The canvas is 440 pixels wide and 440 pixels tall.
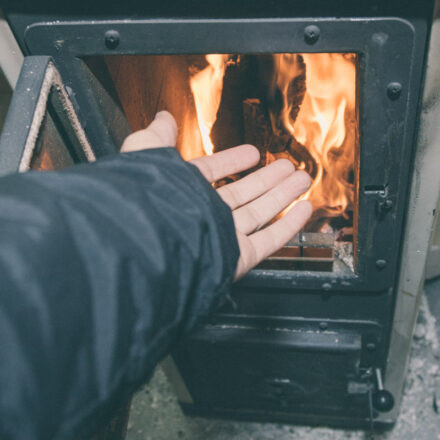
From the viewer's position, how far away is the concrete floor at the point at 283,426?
123 cm

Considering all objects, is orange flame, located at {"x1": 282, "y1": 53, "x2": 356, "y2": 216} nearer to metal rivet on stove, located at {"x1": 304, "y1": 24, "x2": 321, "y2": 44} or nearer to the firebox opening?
the firebox opening

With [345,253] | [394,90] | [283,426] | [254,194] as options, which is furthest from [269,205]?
[283,426]

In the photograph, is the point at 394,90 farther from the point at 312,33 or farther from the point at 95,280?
the point at 95,280

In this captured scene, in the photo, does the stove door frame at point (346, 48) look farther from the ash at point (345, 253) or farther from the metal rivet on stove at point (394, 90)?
the ash at point (345, 253)

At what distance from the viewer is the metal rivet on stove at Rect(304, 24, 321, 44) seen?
21.7 inches

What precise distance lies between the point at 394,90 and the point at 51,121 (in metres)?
0.52

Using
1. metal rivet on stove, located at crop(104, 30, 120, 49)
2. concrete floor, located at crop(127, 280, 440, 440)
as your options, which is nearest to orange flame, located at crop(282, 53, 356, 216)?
metal rivet on stove, located at crop(104, 30, 120, 49)

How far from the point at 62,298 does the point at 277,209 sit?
1.63 ft

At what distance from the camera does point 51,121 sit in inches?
25.4

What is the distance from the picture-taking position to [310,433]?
126 centimetres

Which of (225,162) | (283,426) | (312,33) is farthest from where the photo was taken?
(283,426)

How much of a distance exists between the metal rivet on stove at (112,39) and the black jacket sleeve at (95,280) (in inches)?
6.8

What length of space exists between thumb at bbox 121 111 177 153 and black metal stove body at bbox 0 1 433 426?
0.08 meters

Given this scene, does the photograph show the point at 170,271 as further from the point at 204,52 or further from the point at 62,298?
the point at 204,52
